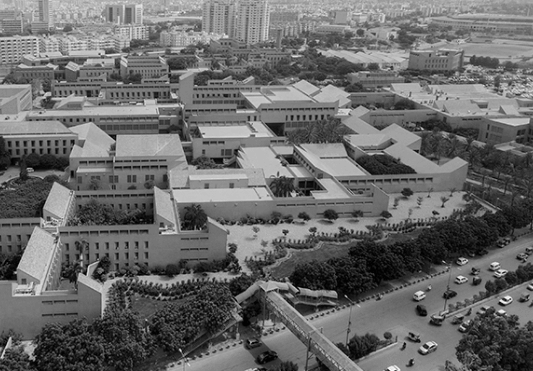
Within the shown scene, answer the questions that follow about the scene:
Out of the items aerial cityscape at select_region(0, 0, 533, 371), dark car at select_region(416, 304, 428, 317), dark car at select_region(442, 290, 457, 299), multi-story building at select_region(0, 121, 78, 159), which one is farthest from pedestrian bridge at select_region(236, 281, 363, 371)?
multi-story building at select_region(0, 121, 78, 159)

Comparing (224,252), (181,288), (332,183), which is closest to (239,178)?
(332,183)

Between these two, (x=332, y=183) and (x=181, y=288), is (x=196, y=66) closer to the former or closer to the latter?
(x=332, y=183)

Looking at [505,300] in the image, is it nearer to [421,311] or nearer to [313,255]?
[421,311]

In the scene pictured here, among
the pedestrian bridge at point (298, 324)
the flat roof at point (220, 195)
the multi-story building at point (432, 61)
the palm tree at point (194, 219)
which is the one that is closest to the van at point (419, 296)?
the pedestrian bridge at point (298, 324)

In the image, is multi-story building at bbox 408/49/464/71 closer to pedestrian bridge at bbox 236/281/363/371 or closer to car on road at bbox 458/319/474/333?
car on road at bbox 458/319/474/333

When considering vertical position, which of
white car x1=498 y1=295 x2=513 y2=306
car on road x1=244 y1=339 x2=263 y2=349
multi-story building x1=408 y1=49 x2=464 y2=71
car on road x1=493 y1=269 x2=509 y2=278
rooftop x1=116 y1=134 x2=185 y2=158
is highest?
multi-story building x1=408 y1=49 x2=464 y2=71

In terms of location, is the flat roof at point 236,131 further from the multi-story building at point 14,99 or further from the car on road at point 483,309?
the car on road at point 483,309

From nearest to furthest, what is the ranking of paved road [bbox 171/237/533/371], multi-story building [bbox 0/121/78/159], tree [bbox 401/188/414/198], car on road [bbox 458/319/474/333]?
paved road [bbox 171/237/533/371]
car on road [bbox 458/319/474/333]
tree [bbox 401/188/414/198]
multi-story building [bbox 0/121/78/159]
